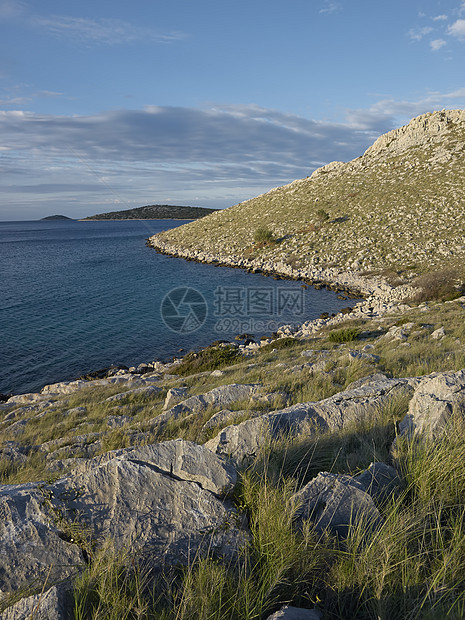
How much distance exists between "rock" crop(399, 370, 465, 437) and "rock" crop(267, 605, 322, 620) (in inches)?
88.3

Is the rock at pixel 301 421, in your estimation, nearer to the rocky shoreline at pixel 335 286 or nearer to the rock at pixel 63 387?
the rock at pixel 63 387

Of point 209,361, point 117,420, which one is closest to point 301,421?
point 117,420

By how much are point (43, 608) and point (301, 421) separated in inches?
134

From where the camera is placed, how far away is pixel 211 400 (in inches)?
342

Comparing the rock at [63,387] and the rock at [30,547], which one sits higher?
the rock at [30,547]

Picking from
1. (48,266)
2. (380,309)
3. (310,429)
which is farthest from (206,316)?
(48,266)

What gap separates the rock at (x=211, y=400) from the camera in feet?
26.9

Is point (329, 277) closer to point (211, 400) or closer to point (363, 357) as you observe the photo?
point (363, 357)

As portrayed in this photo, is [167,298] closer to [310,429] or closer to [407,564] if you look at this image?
[310,429]

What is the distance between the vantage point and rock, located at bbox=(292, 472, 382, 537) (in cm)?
288

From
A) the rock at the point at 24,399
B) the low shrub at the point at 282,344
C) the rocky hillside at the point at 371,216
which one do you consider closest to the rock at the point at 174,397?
the rock at the point at 24,399

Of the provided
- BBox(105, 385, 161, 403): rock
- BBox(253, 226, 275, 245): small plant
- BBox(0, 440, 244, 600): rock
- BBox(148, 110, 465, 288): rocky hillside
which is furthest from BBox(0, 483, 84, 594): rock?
BBox(253, 226, 275, 245): small plant

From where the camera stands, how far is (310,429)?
4.71 metres

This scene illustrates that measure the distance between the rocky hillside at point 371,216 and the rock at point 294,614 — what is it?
31.9m
